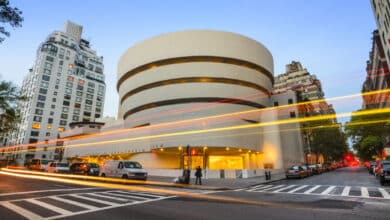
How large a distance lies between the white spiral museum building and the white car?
13.8m

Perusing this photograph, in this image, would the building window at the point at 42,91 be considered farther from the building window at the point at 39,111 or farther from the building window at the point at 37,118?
the building window at the point at 37,118

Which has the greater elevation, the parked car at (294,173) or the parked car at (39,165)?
the parked car at (39,165)

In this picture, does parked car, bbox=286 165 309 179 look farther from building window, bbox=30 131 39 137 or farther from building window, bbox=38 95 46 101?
building window, bbox=38 95 46 101

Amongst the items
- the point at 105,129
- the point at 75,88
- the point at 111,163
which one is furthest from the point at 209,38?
the point at 75,88

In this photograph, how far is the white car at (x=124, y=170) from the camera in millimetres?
19430

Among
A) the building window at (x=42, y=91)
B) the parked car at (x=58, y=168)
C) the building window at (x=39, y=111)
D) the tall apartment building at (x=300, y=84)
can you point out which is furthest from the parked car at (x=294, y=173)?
the building window at (x=42, y=91)

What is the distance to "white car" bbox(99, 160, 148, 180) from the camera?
63.7 ft

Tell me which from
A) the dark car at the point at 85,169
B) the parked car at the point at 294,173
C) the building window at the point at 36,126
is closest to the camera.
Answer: the dark car at the point at 85,169

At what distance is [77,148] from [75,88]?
4617cm

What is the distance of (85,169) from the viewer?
27.4 metres

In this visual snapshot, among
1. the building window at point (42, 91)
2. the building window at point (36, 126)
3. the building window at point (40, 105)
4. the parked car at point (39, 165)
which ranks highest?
the building window at point (42, 91)

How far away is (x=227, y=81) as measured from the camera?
4059cm

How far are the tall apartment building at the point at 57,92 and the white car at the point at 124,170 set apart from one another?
71244 millimetres

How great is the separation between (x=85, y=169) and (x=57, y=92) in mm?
75701
